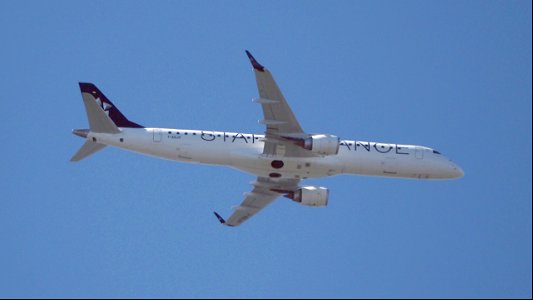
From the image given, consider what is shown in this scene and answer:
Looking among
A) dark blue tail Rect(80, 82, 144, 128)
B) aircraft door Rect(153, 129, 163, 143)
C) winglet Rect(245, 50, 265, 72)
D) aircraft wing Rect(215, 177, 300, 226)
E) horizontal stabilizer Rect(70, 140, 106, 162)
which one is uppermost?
winglet Rect(245, 50, 265, 72)

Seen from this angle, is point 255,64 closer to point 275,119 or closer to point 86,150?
point 275,119

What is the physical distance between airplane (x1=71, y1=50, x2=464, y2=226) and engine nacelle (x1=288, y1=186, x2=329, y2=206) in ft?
6.79

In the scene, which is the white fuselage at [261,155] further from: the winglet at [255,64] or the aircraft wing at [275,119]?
the winglet at [255,64]

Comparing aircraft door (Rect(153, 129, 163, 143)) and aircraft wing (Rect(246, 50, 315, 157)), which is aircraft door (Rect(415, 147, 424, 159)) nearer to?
aircraft wing (Rect(246, 50, 315, 157))

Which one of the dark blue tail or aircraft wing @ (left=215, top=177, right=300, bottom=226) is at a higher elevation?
the dark blue tail

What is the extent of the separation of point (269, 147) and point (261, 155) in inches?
28.0

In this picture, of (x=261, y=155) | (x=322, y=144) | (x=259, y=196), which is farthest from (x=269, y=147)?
(x=259, y=196)

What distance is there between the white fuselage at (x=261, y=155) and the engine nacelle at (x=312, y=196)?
302cm

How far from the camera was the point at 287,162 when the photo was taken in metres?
56.9

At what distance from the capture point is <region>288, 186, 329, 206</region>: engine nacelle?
61.6 m

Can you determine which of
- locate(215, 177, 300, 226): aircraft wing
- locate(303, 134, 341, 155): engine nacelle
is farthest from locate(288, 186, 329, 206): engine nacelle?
locate(303, 134, 341, 155): engine nacelle

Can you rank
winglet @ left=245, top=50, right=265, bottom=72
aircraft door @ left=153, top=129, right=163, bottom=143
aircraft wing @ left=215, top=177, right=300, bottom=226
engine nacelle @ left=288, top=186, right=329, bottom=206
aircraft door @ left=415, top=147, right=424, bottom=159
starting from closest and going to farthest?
winglet @ left=245, top=50, right=265, bottom=72
aircraft door @ left=153, top=129, right=163, bottom=143
aircraft door @ left=415, top=147, right=424, bottom=159
engine nacelle @ left=288, top=186, right=329, bottom=206
aircraft wing @ left=215, top=177, right=300, bottom=226

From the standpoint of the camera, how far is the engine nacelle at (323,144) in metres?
55.2

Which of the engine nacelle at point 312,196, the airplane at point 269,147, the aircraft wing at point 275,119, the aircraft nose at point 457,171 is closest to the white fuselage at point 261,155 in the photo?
the airplane at point 269,147
